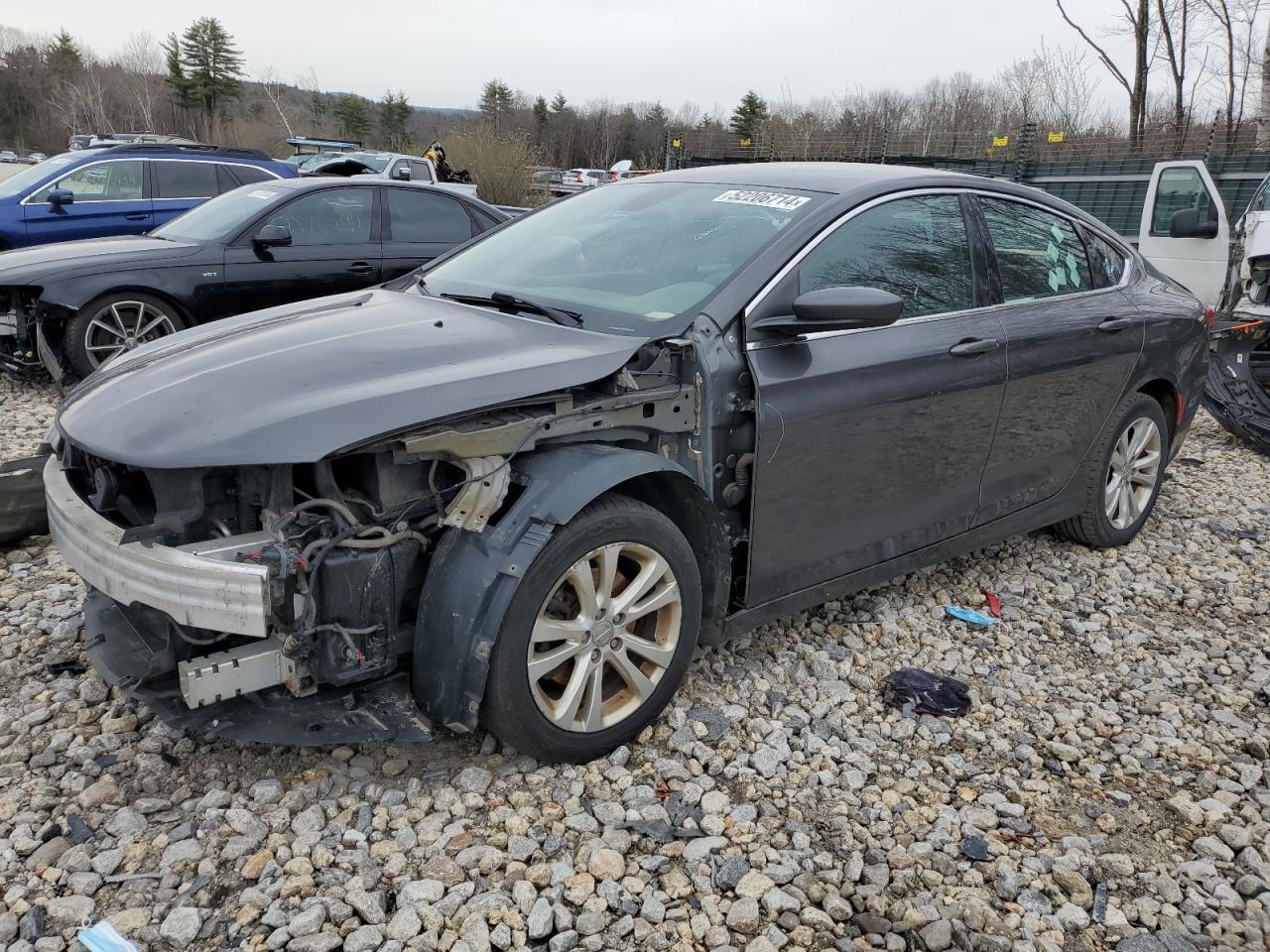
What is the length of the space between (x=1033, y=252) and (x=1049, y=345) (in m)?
0.43

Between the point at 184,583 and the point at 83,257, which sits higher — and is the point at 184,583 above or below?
below

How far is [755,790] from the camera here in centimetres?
285

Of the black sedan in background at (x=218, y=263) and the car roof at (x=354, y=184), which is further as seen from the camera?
the car roof at (x=354, y=184)

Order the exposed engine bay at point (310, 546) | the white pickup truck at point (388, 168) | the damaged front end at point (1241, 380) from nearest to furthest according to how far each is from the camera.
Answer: the exposed engine bay at point (310, 546) → the damaged front end at point (1241, 380) → the white pickup truck at point (388, 168)

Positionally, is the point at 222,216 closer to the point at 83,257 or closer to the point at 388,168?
the point at 83,257

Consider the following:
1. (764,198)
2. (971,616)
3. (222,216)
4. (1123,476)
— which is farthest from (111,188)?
(1123,476)

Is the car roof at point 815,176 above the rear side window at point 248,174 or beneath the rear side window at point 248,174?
beneath

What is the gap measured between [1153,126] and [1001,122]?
11167 mm

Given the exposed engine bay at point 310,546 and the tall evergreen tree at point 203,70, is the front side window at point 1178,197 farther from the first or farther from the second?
the tall evergreen tree at point 203,70

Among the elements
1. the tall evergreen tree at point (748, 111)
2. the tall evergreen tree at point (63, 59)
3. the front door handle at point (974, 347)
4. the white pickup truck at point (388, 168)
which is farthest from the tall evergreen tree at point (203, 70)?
the front door handle at point (974, 347)

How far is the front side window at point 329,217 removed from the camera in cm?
771

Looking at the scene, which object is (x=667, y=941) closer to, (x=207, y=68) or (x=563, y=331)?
(x=563, y=331)

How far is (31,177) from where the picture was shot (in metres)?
9.56

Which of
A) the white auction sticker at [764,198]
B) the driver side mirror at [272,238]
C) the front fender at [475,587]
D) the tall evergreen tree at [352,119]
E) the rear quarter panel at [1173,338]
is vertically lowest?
the front fender at [475,587]
